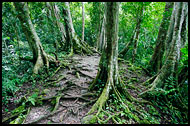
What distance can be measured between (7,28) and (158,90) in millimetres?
7805

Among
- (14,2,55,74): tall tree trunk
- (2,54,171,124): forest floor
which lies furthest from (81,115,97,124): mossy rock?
(14,2,55,74): tall tree trunk

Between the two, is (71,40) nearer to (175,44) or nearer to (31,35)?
(31,35)

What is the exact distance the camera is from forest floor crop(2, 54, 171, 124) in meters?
→ 3.08

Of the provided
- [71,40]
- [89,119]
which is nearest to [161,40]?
[89,119]

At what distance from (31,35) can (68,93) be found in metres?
3.43

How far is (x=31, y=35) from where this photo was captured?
5129mm

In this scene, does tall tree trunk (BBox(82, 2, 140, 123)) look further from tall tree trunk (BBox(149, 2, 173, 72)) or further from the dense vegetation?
tall tree trunk (BBox(149, 2, 173, 72))

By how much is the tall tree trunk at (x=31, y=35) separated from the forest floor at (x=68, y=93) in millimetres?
949

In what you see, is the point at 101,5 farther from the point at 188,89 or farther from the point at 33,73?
the point at 188,89

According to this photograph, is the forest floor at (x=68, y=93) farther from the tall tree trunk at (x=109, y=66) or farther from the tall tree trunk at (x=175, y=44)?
the tall tree trunk at (x=175, y=44)

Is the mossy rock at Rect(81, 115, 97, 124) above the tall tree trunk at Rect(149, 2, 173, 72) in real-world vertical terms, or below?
below

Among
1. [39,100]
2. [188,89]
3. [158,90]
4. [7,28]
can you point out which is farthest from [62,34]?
[188,89]

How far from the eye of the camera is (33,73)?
17.0ft

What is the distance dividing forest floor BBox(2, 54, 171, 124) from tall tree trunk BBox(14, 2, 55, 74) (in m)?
0.95
